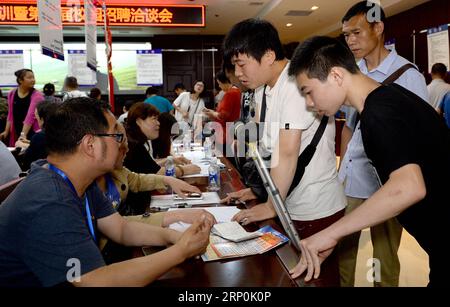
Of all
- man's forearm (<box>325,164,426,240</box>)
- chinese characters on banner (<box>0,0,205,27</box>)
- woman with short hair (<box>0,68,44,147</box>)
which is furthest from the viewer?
chinese characters on banner (<box>0,0,205,27</box>)

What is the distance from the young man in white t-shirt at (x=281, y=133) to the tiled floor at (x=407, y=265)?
1.04 m

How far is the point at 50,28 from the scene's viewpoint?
7.45 ft

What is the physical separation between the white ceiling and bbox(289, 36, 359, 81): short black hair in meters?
5.73

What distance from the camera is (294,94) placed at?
1501 mm

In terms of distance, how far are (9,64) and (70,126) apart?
8.36 m

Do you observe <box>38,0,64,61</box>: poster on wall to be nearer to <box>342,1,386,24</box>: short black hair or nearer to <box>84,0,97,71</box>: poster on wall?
<box>84,0,97,71</box>: poster on wall

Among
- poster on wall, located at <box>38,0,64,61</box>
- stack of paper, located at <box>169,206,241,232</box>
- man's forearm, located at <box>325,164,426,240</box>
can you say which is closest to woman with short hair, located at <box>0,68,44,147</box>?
poster on wall, located at <box>38,0,64,61</box>

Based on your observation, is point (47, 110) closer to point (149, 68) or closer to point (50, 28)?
point (50, 28)

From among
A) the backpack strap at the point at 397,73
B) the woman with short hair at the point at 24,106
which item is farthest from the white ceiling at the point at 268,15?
the backpack strap at the point at 397,73

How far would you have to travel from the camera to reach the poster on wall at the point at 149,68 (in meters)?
8.47

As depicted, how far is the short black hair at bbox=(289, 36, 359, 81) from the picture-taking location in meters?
1.12
